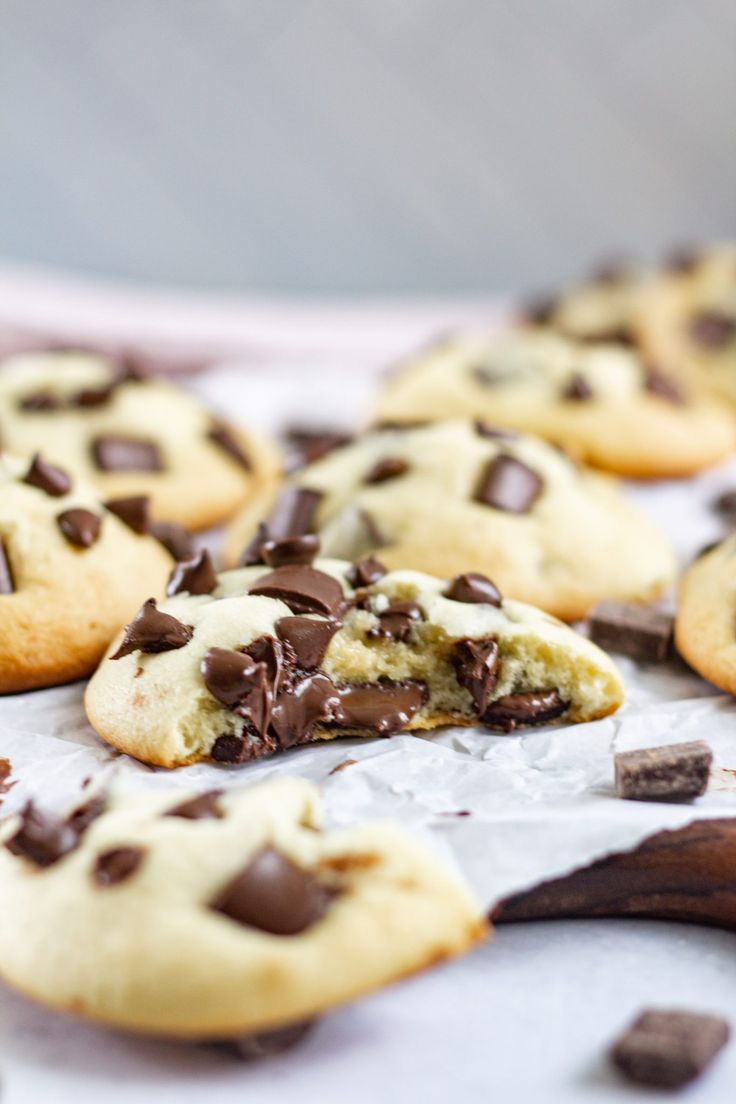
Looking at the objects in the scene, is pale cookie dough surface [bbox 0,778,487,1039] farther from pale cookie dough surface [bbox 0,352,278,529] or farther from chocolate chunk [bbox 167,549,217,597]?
pale cookie dough surface [bbox 0,352,278,529]

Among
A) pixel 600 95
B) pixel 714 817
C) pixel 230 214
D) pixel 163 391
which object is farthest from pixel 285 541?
pixel 600 95

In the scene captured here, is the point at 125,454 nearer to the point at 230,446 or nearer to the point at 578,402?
the point at 230,446

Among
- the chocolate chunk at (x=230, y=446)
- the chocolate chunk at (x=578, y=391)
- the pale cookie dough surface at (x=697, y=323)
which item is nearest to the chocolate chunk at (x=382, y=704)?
the chocolate chunk at (x=230, y=446)

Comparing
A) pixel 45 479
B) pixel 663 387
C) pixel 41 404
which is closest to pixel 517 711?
pixel 45 479

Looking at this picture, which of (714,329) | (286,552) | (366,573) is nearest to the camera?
(366,573)

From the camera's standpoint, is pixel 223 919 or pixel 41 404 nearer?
pixel 223 919

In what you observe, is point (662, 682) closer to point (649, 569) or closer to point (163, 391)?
point (649, 569)
